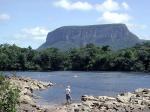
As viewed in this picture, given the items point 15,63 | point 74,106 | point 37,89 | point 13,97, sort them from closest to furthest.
Answer: 1. point 13,97
2. point 74,106
3. point 37,89
4. point 15,63

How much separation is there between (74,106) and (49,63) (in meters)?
143

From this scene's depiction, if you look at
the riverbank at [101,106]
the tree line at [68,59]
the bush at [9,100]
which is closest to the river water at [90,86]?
the riverbank at [101,106]

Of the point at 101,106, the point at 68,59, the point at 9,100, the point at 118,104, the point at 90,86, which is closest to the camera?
the point at 9,100

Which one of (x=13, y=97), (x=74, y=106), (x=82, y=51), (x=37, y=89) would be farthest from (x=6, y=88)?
(x=82, y=51)

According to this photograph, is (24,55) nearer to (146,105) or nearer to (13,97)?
(146,105)

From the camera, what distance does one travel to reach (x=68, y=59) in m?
188

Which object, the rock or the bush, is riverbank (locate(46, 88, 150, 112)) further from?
the bush

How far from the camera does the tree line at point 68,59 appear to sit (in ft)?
558

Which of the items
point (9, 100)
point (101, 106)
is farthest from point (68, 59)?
point (9, 100)

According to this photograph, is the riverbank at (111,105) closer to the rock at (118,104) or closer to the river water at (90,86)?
the rock at (118,104)

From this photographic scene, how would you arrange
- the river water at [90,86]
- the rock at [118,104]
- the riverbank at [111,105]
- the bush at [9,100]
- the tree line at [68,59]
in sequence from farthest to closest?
the tree line at [68,59]
the river water at [90,86]
the rock at [118,104]
the riverbank at [111,105]
the bush at [9,100]

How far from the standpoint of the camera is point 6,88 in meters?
28.5

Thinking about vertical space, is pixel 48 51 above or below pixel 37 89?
above

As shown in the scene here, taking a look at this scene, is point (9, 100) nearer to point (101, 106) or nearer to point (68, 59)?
point (101, 106)
